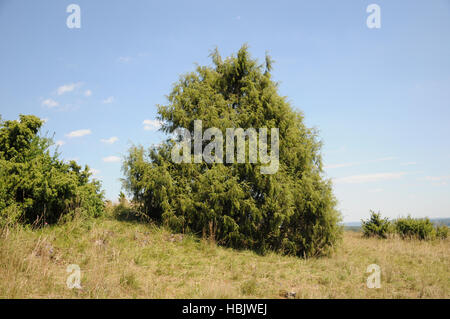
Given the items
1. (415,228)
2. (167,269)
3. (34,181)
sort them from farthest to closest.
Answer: (415,228), (34,181), (167,269)

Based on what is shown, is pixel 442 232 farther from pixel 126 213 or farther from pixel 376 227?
pixel 126 213

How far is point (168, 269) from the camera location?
7180 mm

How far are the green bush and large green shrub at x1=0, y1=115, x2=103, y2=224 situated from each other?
15.2m

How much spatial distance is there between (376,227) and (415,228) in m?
2.09

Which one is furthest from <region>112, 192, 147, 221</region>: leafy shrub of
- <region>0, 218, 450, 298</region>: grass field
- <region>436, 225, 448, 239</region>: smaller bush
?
<region>436, 225, 448, 239</region>: smaller bush

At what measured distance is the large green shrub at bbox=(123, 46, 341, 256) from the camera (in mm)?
9789

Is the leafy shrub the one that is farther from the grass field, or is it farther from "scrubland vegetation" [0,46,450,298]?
the grass field

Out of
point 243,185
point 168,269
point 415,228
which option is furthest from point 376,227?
point 168,269

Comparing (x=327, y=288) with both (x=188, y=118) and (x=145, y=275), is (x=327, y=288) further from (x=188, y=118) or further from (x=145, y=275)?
(x=188, y=118)

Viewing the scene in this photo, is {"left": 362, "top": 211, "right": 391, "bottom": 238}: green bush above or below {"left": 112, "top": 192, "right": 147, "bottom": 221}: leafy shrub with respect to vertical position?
below

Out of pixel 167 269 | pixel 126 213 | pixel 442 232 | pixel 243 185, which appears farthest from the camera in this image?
pixel 442 232

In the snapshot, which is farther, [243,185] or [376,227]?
[376,227]

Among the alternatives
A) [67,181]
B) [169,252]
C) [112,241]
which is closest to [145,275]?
[169,252]

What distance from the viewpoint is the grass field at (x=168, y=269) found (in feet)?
18.7
